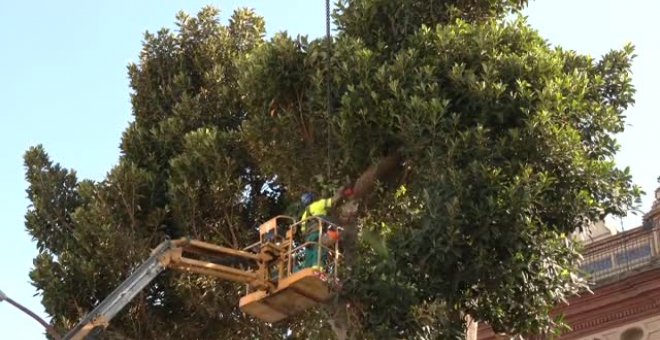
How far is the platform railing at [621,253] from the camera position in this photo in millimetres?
17839

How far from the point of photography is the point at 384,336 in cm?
1309

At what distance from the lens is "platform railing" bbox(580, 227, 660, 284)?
1784 centimetres

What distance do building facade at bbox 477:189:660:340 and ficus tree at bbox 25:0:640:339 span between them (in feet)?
11.5

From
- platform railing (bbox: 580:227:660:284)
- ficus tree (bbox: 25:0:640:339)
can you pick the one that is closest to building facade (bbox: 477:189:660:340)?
platform railing (bbox: 580:227:660:284)

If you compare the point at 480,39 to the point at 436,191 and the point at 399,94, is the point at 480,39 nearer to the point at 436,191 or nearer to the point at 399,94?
the point at 399,94

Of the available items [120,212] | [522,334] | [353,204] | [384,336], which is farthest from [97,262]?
[522,334]

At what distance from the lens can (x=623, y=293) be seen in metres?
17.4

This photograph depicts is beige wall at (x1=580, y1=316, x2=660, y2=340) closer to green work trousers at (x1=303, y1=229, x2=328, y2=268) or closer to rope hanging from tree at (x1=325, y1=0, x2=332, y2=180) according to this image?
rope hanging from tree at (x1=325, y1=0, x2=332, y2=180)

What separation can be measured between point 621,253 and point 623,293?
117cm

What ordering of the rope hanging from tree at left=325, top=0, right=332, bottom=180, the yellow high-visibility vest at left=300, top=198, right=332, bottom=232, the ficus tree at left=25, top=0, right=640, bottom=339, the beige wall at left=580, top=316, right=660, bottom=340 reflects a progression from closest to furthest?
the ficus tree at left=25, top=0, right=640, bottom=339
the yellow high-visibility vest at left=300, top=198, right=332, bottom=232
the rope hanging from tree at left=325, top=0, right=332, bottom=180
the beige wall at left=580, top=316, right=660, bottom=340

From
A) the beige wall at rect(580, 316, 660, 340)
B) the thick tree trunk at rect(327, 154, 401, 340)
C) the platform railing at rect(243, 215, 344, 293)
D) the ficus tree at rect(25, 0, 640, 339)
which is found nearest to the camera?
the ficus tree at rect(25, 0, 640, 339)

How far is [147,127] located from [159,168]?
1.10 meters

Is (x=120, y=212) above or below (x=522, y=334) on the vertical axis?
above

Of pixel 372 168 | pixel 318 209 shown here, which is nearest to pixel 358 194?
A: pixel 372 168
